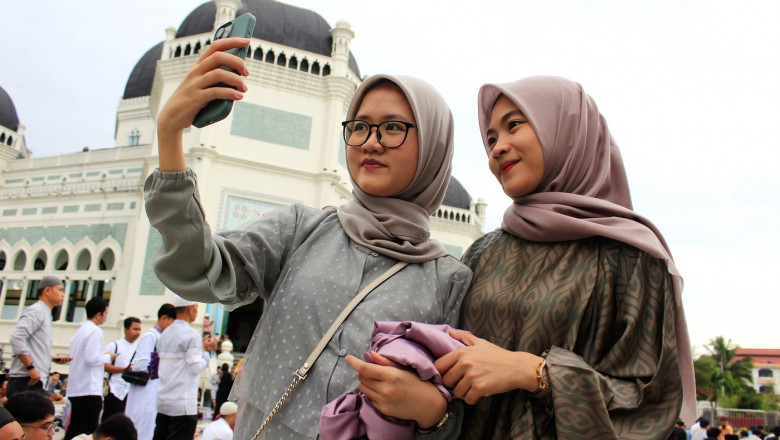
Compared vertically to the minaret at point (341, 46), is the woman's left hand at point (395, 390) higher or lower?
lower

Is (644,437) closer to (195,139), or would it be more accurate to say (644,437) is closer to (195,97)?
(195,97)

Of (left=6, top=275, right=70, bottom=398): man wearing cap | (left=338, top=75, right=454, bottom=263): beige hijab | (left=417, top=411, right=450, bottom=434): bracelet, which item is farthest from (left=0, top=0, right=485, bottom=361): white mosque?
(left=417, top=411, right=450, bottom=434): bracelet

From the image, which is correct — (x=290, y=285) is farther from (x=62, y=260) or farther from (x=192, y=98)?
(x=62, y=260)

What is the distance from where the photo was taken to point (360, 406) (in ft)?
3.19

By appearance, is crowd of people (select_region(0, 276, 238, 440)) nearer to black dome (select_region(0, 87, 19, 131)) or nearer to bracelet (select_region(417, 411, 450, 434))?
bracelet (select_region(417, 411, 450, 434))

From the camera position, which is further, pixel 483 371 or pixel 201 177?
pixel 201 177

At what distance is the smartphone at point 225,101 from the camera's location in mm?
967

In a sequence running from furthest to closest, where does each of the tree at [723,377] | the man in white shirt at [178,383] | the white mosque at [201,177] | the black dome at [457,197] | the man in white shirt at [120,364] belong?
the tree at [723,377] < the black dome at [457,197] < the white mosque at [201,177] < the man in white shirt at [120,364] < the man in white shirt at [178,383]

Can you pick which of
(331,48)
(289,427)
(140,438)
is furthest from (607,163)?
(331,48)

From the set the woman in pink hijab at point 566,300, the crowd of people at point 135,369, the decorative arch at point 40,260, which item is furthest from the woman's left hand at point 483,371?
the decorative arch at point 40,260

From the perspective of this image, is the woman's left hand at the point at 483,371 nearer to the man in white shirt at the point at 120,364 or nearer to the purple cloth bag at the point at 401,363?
the purple cloth bag at the point at 401,363

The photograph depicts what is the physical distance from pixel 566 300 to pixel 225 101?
2.39 ft

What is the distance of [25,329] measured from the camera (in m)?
3.56

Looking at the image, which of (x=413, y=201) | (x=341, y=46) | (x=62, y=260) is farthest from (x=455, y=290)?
(x=62, y=260)
